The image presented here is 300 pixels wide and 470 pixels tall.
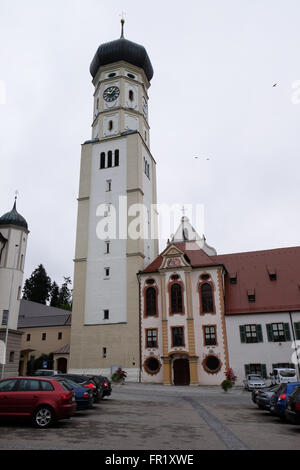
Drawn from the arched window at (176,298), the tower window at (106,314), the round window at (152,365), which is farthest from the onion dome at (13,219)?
the round window at (152,365)

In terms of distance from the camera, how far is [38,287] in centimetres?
8725

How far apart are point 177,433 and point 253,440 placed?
7.56 ft

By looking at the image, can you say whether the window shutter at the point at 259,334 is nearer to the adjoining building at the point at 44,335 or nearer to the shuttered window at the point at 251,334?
the shuttered window at the point at 251,334

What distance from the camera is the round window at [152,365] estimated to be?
121 ft

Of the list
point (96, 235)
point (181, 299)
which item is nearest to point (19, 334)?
point (96, 235)

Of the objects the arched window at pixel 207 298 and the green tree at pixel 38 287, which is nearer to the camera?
the arched window at pixel 207 298

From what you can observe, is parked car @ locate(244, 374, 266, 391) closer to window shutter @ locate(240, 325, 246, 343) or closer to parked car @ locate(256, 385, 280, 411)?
window shutter @ locate(240, 325, 246, 343)

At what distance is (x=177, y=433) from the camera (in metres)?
11.3

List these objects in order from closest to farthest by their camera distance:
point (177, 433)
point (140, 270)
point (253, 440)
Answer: point (253, 440) → point (177, 433) → point (140, 270)

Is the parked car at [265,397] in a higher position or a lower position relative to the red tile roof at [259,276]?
lower

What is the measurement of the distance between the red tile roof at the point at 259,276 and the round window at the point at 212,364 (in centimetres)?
452

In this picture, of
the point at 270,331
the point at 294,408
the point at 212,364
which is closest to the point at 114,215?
the point at 212,364

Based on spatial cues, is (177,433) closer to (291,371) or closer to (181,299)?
(291,371)

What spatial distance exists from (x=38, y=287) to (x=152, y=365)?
56307 mm
